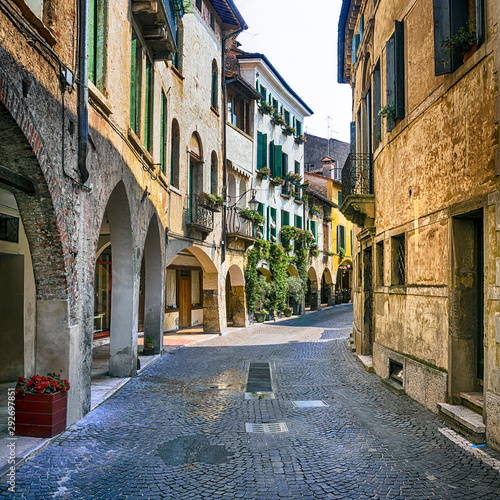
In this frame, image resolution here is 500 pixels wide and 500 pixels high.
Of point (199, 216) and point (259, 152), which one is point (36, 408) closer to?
point (199, 216)

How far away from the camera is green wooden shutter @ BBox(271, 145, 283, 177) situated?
1049 inches

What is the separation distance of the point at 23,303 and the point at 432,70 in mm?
7549

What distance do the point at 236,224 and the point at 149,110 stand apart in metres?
9.08

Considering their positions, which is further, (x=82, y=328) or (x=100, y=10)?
(x=100, y=10)

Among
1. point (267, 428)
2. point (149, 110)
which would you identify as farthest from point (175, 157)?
point (267, 428)

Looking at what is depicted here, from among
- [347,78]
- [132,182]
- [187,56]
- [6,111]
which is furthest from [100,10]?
[347,78]

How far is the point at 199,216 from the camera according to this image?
16.7 meters

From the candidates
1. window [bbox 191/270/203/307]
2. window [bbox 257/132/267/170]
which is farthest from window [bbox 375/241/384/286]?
window [bbox 257/132/267/170]

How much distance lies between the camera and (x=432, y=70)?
800cm

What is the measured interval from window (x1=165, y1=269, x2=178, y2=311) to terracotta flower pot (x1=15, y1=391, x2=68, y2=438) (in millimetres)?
13015

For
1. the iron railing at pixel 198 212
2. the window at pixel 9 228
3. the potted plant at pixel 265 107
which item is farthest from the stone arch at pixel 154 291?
the potted plant at pixel 265 107

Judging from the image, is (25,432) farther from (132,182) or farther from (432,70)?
(432,70)

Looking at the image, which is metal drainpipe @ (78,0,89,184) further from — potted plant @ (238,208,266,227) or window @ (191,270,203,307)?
window @ (191,270,203,307)

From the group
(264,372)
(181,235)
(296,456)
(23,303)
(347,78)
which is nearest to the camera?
(296,456)
